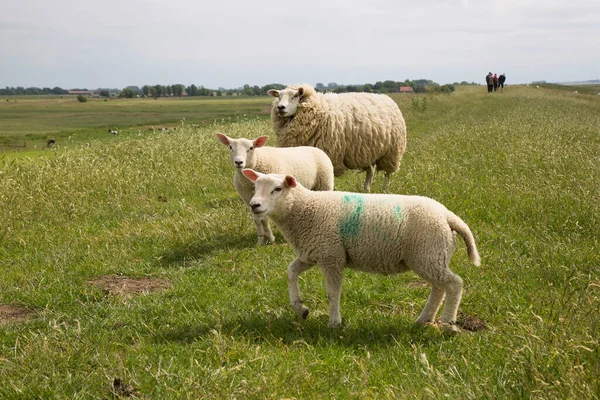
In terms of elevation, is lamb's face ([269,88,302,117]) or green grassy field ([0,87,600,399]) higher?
lamb's face ([269,88,302,117])

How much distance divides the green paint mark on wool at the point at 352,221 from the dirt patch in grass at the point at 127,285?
221 centimetres

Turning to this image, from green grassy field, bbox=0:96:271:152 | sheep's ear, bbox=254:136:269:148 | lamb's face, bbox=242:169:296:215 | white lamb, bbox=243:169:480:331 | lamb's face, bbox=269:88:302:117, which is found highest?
lamb's face, bbox=269:88:302:117

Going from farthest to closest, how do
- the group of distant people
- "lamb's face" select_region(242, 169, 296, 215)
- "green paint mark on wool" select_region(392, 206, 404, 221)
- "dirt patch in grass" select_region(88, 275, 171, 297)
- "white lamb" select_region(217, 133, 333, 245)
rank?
the group of distant people < "white lamb" select_region(217, 133, 333, 245) < "dirt patch in grass" select_region(88, 275, 171, 297) < "lamb's face" select_region(242, 169, 296, 215) < "green paint mark on wool" select_region(392, 206, 404, 221)

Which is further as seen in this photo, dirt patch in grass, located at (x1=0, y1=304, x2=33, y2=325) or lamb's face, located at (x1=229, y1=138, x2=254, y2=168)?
lamb's face, located at (x1=229, y1=138, x2=254, y2=168)

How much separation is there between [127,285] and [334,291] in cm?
250

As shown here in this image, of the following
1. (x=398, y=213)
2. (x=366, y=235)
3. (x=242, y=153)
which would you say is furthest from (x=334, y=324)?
(x=242, y=153)

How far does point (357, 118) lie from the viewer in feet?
32.0

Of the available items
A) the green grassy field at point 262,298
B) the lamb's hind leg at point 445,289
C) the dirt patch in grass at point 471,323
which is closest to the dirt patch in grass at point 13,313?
the green grassy field at point 262,298

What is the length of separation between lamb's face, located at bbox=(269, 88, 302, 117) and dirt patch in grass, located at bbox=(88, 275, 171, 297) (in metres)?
4.16

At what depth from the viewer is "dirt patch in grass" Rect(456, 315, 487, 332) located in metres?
4.33

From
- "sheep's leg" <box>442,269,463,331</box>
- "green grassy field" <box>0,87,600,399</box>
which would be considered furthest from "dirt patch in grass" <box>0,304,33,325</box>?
"sheep's leg" <box>442,269,463,331</box>

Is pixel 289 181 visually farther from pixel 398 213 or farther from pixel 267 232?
pixel 267 232

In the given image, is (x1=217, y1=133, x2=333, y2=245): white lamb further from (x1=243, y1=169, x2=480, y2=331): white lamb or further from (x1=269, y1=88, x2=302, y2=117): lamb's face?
(x1=243, y1=169, x2=480, y2=331): white lamb

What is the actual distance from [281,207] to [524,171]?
20.4ft
